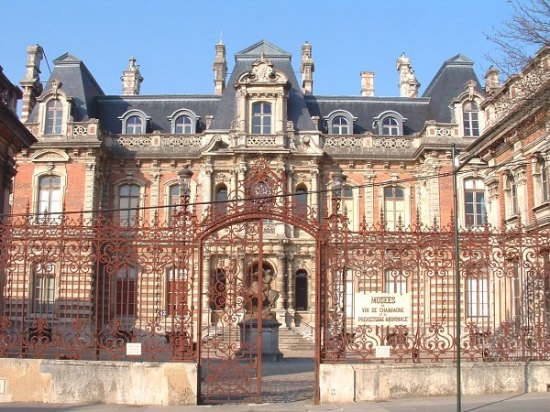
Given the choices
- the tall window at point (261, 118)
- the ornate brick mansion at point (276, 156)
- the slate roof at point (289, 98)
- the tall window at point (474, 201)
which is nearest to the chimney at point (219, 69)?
the ornate brick mansion at point (276, 156)

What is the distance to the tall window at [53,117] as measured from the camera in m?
35.1

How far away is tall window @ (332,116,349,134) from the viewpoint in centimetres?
3784

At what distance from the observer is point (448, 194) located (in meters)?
33.9

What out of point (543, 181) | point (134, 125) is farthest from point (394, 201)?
point (543, 181)

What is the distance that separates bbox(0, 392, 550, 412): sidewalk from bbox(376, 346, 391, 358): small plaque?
2.68ft

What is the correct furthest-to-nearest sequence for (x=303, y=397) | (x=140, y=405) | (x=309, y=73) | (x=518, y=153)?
1. (x=309, y=73)
2. (x=518, y=153)
3. (x=303, y=397)
4. (x=140, y=405)

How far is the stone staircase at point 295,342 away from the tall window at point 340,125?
11632mm

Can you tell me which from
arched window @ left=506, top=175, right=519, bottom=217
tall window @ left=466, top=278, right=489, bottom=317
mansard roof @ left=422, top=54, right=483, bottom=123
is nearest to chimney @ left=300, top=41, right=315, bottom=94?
mansard roof @ left=422, top=54, right=483, bottom=123

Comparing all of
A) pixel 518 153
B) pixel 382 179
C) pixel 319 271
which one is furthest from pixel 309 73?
pixel 319 271

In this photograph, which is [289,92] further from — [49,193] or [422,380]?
[422,380]

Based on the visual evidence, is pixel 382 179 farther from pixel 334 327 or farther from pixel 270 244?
pixel 334 327

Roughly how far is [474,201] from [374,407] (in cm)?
2397

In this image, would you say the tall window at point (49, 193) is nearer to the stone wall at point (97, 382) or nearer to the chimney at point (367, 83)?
the chimney at point (367, 83)

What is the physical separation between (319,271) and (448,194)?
74.4ft
